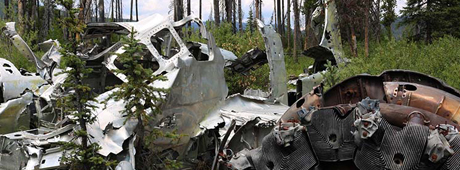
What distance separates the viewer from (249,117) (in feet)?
21.6

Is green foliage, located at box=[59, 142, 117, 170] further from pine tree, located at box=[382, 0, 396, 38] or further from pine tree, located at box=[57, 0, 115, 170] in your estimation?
pine tree, located at box=[382, 0, 396, 38]

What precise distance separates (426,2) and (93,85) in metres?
16.4

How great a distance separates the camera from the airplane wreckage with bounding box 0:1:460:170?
108 inches

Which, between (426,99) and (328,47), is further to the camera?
(328,47)

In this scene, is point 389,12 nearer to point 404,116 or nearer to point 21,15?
point 21,15

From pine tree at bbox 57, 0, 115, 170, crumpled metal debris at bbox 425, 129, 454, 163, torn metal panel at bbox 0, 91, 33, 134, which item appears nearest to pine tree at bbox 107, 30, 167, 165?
pine tree at bbox 57, 0, 115, 170

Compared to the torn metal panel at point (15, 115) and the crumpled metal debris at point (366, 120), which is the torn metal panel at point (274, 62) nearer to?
the torn metal panel at point (15, 115)

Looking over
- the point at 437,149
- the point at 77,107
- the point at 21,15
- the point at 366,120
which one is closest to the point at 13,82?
the point at 77,107

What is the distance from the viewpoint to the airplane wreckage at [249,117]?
2.75m

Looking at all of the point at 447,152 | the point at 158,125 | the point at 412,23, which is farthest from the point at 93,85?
the point at 412,23

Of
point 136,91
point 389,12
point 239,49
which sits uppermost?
point 389,12

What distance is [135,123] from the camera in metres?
5.59

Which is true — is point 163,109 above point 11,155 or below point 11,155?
above

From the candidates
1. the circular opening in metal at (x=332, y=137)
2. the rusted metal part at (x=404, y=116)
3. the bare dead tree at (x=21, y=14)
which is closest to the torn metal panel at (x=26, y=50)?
the circular opening in metal at (x=332, y=137)
